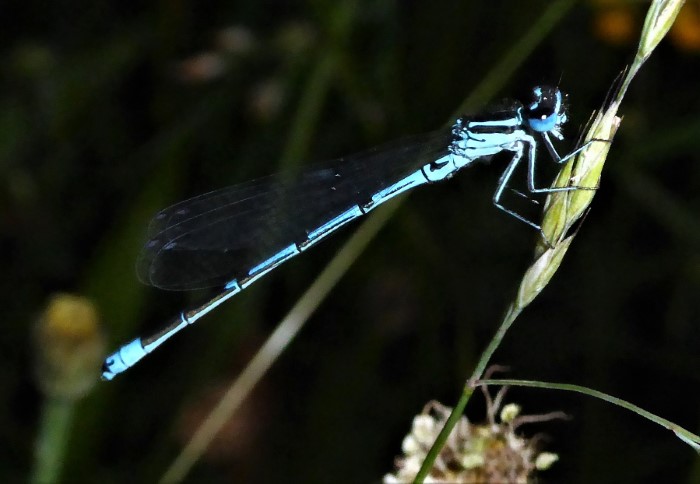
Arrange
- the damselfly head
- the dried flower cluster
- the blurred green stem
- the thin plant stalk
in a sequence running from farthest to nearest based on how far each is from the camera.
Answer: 1. the damselfly head
2. the blurred green stem
3. the dried flower cluster
4. the thin plant stalk

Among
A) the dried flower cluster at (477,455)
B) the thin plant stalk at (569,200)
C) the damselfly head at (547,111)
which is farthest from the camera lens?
the damselfly head at (547,111)

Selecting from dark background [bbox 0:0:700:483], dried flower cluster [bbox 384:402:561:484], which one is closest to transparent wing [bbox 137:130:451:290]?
dark background [bbox 0:0:700:483]

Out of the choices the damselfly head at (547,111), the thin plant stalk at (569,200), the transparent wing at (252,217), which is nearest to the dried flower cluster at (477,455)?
the thin plant stalk at (569,200)

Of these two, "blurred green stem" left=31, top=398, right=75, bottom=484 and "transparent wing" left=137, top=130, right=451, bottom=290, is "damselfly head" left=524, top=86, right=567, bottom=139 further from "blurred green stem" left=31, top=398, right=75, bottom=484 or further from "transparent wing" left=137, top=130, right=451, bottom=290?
"blurred green stem" left=31, top=398, right=75, bottom=484

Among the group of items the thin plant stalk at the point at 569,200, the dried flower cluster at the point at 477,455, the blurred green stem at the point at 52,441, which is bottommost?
the dried flower cluster at the point at 477,455

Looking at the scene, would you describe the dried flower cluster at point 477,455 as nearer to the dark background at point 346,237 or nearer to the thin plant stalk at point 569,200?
the thin plant stalk at point 569,200

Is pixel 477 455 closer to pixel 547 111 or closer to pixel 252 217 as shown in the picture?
pixel 547 111

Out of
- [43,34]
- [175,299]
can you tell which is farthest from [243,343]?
[43,34]

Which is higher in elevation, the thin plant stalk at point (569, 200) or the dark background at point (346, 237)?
the dark background at point (346, 237)
